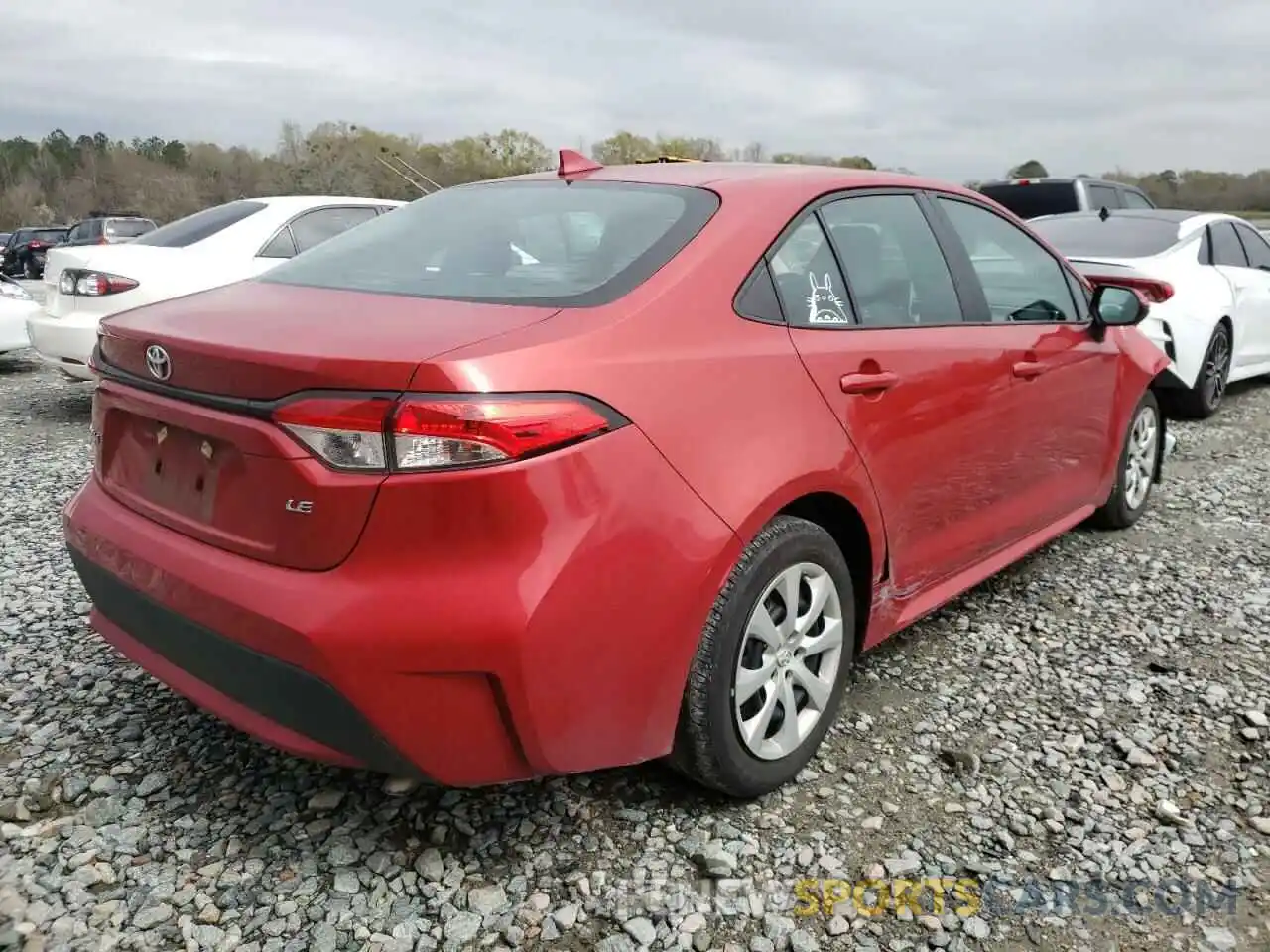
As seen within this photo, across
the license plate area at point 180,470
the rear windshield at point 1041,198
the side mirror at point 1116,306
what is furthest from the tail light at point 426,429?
the rear windshield at point 1041,198

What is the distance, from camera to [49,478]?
546 centimetres

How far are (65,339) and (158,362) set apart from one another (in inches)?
192

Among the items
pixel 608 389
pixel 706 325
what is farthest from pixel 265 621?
pixel 706 325

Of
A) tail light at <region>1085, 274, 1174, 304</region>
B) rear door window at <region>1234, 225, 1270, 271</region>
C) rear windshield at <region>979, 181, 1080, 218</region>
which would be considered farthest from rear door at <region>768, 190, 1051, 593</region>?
rear windshield at <region>979, 181, 1080, 218</region>

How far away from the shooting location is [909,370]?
283cm

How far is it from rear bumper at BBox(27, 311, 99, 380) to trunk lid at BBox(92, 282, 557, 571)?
14.3 ft

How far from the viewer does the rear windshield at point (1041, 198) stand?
448 inches

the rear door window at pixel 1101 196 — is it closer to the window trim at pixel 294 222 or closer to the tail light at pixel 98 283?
the window trim at pixel 294 222

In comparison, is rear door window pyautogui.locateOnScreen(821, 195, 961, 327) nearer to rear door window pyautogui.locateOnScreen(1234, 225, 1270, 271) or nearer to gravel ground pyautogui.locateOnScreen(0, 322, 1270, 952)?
gravel ground pyautogui.locateOnScreen(0, 322, 1270, 952)

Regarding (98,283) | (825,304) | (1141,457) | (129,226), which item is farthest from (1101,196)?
(129,226)

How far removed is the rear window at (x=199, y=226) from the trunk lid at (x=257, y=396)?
4780 mm

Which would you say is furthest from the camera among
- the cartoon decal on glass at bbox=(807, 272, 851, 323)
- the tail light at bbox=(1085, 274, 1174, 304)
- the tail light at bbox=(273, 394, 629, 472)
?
the tail light at bbox=(1085, 274, 1174, 304)

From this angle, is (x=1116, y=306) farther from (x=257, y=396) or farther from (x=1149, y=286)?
(x=257, y=396)

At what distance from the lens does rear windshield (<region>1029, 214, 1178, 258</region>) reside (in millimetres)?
6859
